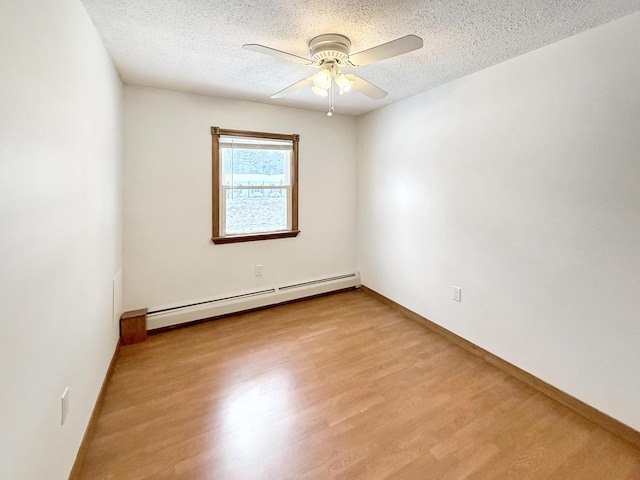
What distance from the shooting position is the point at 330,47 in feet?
6.05

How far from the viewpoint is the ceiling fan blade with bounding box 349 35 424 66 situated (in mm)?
1465

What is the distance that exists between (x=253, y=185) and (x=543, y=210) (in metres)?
2.72

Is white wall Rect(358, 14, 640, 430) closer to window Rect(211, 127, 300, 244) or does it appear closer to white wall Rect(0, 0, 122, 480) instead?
window Rect(211, 127, 300, 244)

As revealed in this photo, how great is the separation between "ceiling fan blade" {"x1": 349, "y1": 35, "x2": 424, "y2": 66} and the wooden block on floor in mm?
2763

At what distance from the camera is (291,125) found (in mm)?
3533

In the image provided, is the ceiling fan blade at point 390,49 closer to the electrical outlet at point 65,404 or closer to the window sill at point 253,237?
the window sill at point 253,237

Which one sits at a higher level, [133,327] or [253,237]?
[253,237]

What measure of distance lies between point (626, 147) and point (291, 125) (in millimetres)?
2918

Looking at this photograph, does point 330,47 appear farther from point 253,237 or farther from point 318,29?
point 253,237

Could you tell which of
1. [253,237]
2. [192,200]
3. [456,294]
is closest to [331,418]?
[456,294]

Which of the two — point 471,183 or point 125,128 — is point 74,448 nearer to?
point 125,128

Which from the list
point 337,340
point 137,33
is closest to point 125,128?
point 137,33

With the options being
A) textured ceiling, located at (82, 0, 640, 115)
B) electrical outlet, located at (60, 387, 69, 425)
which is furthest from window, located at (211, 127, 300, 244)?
electrical outlet, located at (60, 387, 69, 425)

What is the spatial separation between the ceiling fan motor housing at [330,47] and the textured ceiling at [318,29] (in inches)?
1.5
